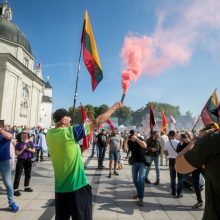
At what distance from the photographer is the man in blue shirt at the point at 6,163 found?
6.06m

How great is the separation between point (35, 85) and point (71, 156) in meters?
49.6

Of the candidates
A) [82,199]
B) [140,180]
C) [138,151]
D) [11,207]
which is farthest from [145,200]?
[82,199]

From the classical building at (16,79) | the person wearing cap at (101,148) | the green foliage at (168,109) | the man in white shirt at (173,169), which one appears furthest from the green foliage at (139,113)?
the man in white shirt at (173,169)

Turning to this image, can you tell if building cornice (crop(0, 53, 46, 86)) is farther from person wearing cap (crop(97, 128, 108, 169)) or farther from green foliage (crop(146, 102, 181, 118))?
green foliage (crop(146, 102, 181, 118))

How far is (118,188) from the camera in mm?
8820

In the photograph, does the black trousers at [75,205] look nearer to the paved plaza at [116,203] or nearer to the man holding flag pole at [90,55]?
the paved plaza at [116,203]

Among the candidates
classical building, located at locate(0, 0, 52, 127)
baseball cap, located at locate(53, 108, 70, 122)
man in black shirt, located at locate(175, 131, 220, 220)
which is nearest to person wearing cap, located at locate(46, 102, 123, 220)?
baseball cap, located at locate(53, 108, 70, 122)

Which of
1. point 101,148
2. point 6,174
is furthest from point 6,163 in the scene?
point 101,148

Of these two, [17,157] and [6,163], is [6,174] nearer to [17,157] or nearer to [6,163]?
[6,163]

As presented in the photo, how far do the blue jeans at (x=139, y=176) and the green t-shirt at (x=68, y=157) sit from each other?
11.7 feet

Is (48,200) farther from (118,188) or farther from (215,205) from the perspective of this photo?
(215,205)

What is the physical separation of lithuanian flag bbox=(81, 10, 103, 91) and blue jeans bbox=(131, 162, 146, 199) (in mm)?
2381

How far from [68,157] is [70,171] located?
0.19m

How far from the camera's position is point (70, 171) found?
3570mm
